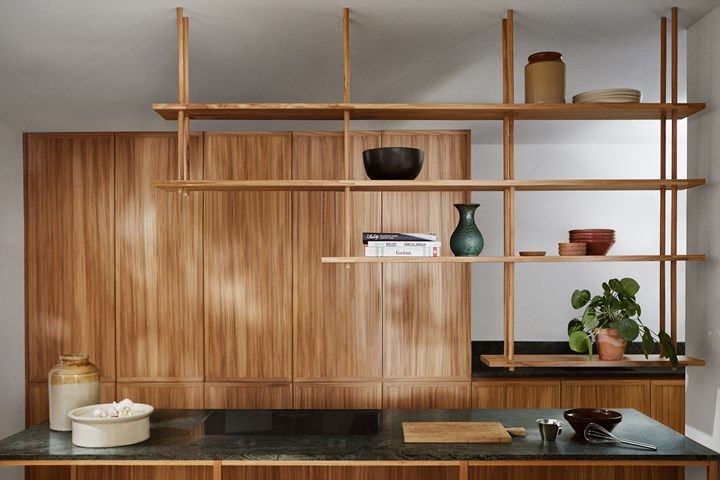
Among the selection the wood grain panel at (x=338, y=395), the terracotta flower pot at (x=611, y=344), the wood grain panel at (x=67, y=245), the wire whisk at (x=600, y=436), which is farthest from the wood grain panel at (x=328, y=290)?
the wire whisk at (x=600, y=436)

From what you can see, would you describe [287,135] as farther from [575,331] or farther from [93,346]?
[575,331]

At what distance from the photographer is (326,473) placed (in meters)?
4.12

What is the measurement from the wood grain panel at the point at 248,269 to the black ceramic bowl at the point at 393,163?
1596mm

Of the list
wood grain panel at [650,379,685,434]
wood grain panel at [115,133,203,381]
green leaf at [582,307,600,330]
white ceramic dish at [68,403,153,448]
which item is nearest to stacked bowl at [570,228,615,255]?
green leaf at [582,307,600,330]

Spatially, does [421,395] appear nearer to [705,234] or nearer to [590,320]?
[590,320]

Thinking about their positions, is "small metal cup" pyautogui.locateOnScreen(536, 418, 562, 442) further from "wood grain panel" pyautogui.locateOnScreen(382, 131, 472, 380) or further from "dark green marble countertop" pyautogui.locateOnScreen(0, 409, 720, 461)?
"wood grain panel" pyautogui.locateOnScreen(382, 131, 472, 380)

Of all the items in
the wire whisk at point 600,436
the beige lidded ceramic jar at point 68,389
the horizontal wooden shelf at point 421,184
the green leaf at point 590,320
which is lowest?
the wire whisk at point 600,436

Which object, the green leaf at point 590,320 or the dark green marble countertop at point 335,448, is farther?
the green leaf at point 590,320

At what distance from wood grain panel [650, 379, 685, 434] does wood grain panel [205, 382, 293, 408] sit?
2474 millimetres

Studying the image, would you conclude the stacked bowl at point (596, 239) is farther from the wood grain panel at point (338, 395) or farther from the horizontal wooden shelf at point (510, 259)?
the wood grain panel at point (338, 395)

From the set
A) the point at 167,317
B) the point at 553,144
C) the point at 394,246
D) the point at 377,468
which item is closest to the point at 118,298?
the point at 167,317

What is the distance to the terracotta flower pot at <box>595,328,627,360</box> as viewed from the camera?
9.36 ft

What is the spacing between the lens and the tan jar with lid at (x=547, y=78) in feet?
9.25

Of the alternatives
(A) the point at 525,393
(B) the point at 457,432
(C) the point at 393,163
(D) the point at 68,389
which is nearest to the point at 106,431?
(D) the point at 68,389
